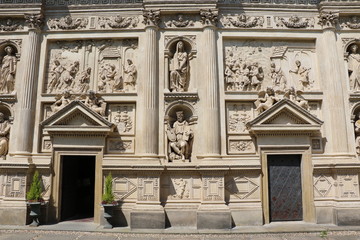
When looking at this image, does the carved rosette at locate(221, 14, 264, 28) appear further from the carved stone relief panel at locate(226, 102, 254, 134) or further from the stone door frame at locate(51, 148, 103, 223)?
the stone door frame at locate(51, 148, 103, 223)

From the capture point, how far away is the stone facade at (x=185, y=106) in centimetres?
1162

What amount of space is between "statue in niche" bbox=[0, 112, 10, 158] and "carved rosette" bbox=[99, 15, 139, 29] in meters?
6.07

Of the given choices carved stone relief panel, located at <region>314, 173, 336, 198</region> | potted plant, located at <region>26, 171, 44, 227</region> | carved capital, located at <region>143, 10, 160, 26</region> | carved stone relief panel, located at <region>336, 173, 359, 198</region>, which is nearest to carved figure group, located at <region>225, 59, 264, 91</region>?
carved capital, located at <region>143, 10, 160, 26</region>

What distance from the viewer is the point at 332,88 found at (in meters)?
12.5

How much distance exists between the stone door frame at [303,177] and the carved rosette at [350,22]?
243 inches

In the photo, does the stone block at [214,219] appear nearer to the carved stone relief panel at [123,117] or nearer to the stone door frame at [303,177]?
the stone door frame at [303,177]

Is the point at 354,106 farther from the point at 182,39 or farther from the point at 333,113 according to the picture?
Result: the point at 182,39

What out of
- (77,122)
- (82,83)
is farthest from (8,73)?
(77,122)

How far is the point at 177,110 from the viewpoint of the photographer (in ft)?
41.1

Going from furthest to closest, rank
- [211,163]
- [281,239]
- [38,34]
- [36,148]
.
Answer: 1. [38,34]
2. [36,148]
3. [211,163]
4. [281,239]

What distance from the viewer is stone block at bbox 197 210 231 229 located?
35.8ft

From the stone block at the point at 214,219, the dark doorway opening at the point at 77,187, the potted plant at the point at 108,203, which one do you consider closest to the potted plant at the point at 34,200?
the dark doorway opening at the point at 77,187

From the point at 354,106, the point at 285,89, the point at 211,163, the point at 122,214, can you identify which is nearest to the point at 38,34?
the point at 122,214

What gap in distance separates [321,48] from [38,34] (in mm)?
13046
